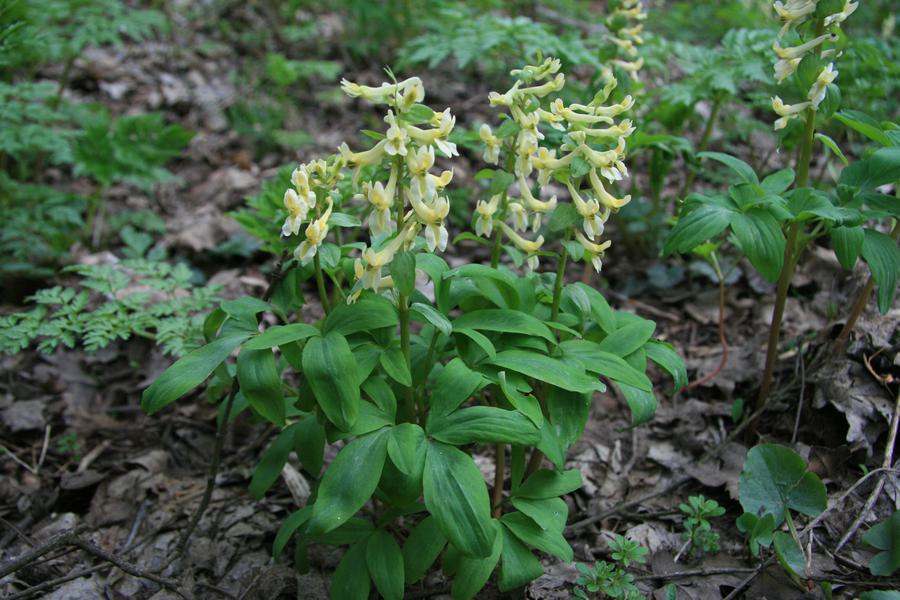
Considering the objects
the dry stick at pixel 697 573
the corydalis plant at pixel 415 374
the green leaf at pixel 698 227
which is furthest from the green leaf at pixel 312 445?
the green leaf at pixel 698 227

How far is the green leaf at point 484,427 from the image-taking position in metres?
1.91

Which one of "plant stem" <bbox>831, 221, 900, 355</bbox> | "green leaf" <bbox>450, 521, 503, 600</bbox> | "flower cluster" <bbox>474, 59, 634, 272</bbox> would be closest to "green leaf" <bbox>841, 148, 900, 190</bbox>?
"plant stem" <bbox>831, 221, 900, 355</bbox>

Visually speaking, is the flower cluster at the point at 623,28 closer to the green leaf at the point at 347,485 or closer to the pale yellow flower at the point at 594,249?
the pale yellow flower at the point at 594,249

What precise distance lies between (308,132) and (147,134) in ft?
5.43

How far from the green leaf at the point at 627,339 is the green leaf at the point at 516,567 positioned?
0.71m

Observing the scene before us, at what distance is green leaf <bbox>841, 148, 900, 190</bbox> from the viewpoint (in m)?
2.24

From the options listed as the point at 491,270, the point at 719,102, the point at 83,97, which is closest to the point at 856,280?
the point at 719,102

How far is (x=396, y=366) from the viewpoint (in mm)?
2070

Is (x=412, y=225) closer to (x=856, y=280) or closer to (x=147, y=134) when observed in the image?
(x=856, y=280)

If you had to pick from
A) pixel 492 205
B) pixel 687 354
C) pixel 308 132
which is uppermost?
pixel 492 205

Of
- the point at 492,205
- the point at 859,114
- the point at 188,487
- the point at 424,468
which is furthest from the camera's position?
the point at 188,487

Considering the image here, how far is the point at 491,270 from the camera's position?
90.0 inches

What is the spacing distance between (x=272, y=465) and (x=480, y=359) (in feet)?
2.89

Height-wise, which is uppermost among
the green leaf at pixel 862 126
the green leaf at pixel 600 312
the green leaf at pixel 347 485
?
the green leaf at pixel 862 126
